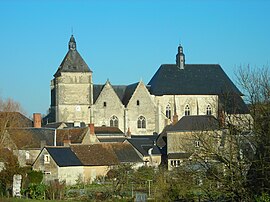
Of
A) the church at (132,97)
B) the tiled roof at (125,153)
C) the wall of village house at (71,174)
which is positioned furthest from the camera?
the church at (132,97)

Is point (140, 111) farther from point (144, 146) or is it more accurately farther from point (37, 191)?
point (37, 191)

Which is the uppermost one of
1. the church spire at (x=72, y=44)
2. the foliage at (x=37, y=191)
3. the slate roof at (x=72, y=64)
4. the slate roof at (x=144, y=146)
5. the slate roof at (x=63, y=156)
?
the church spire at (x=72, y=44)

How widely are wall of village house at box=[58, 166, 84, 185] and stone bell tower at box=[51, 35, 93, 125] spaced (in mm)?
24518

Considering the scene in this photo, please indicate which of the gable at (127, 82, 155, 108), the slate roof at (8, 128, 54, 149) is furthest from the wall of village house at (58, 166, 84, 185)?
the gable at (127, 82, 155, 108)

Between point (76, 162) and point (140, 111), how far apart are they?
89.5 ft

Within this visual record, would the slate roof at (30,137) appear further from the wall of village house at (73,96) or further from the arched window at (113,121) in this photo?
the arched window at (113,121)

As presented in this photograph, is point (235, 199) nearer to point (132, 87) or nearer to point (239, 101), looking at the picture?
point (239, 101)

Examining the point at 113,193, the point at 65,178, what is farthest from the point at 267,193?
the point at 65,178

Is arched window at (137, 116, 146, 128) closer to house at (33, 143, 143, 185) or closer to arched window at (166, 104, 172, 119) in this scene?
arched window at (166, 104, 172, 119)

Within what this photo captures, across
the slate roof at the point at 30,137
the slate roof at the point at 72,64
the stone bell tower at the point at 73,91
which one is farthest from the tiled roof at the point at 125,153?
the slate roof at the point at 72,64

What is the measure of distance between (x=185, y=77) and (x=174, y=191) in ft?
150

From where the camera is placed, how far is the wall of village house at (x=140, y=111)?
6650 centimetres

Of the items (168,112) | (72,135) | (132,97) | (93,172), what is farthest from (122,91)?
(93,172)

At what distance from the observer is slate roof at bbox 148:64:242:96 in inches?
2677
